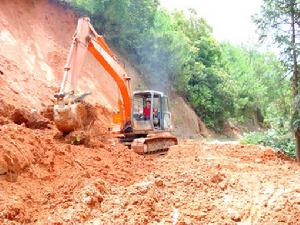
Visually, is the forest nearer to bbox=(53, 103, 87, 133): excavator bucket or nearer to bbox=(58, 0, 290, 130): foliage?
bbox=(58, 0, 290, 130): foliage

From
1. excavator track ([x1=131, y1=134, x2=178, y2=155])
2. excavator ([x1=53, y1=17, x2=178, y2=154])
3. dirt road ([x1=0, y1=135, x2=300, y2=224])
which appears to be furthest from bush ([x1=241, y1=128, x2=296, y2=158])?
dirt road ([x1=0, y1=135, x2=300, y2=224])

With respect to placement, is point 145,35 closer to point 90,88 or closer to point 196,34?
point 90,88

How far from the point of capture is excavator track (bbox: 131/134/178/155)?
1227cm

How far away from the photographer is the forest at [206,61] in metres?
14.5

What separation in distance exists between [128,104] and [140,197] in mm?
7300

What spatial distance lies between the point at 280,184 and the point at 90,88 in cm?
1550

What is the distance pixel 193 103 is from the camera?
1328 inches

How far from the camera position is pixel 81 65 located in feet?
38.2

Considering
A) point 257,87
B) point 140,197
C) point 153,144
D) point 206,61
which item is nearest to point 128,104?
point 153,144

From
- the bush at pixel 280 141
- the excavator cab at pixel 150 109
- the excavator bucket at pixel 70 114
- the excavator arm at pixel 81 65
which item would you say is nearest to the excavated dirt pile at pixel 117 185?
the excavator bucket at pixel 70 114

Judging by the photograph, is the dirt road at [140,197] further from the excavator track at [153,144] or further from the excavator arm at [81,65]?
the excavator track at [153,144]

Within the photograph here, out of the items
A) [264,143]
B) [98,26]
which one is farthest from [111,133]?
[98,26]

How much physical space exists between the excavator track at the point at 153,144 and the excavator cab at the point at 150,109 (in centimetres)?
35

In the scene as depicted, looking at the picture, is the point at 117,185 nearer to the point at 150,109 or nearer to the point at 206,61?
the point at 150,109
